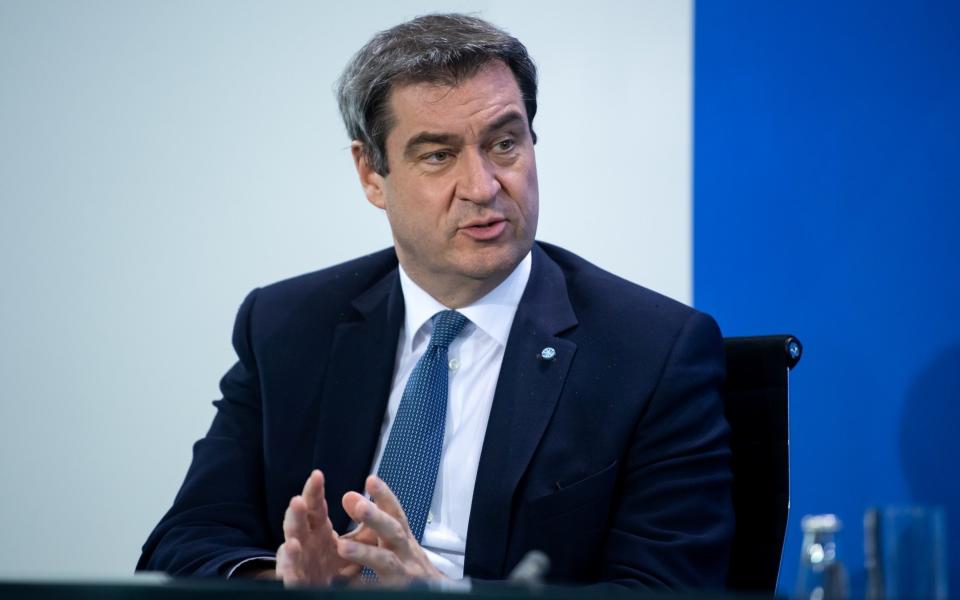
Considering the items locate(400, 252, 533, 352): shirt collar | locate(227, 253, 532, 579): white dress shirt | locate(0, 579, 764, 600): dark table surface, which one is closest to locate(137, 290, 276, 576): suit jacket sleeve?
locate(227, 253, 532, 579): white dress shirt

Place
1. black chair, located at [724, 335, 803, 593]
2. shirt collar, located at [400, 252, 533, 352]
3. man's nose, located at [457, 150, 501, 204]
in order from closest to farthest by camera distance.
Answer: black chair, located at [724, 335, 803, 593]
man's nose, located at [457, 150, 501, 204]
shirt collar, located at [400, 252, 533, 352]

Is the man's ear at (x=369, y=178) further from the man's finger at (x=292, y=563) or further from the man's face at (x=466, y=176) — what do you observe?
the man's finger at (x=292, y=563)

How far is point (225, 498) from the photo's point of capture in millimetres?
2316

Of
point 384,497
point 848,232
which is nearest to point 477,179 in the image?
point 384,497

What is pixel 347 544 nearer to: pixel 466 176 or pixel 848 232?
pixel 466 176

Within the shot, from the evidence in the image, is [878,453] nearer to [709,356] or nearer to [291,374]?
[709,356]

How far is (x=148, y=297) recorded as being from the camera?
3.51 metres

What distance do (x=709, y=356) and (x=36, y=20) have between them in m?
2.57

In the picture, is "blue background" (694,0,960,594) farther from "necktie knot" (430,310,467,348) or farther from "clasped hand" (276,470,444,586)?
"clasped hand" (276,470,444,586)

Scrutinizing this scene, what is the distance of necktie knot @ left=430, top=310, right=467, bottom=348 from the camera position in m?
2.34

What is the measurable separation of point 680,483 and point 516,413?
1.12 feet

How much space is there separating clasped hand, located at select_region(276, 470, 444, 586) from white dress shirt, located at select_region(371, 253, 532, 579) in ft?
0.84

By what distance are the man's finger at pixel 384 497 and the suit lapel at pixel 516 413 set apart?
262 millimetres

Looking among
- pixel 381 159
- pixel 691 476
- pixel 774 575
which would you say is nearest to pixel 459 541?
pixel 691 476
